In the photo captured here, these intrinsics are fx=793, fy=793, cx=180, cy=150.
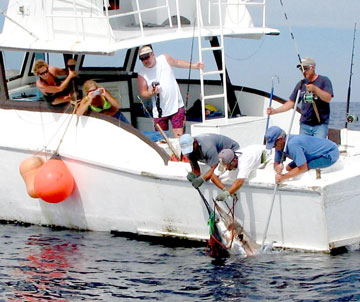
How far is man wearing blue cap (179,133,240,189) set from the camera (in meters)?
8.68

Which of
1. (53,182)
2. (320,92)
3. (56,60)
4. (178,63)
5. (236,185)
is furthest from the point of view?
(56,60)

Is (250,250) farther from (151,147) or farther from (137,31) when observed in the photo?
(137,31)

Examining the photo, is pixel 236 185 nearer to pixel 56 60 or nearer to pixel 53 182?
pixel 53 182

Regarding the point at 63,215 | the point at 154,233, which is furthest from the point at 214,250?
the point at 63,215

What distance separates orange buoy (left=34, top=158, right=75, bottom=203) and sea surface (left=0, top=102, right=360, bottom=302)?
63 cm

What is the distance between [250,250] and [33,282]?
237cm

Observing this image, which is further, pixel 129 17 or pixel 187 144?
pixel 129 17

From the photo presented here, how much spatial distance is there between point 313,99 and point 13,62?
4.37 meters

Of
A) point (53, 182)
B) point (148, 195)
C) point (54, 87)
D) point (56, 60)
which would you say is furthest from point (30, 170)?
point (56, 60)

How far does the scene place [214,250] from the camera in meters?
8.79

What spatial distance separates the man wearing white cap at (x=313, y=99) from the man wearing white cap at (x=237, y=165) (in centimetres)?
132

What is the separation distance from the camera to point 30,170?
32.7 ft

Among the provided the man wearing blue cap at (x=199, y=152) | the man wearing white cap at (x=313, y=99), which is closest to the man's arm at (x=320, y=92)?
the man wearing white cap at (x=313, y=99)

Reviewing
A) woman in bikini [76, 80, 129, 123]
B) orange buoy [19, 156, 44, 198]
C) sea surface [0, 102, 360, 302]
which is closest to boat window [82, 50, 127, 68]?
woman in bikini [76, 80, 129, 123]
